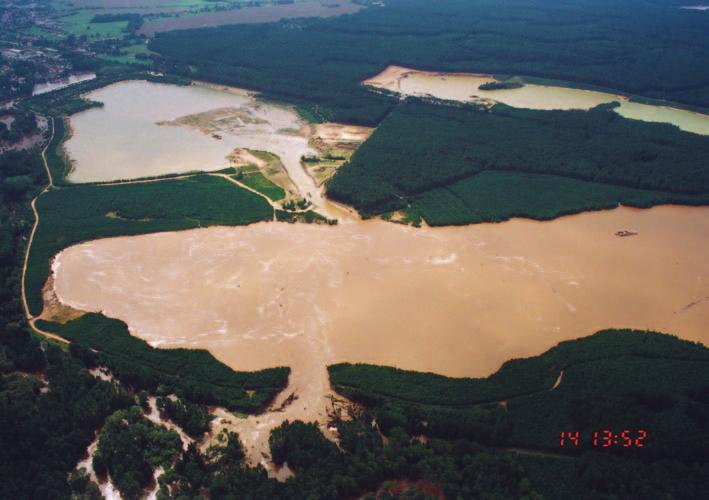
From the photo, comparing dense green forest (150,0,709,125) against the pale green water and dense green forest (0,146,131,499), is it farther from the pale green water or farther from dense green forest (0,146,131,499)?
dense green forest (0,146,131,499)

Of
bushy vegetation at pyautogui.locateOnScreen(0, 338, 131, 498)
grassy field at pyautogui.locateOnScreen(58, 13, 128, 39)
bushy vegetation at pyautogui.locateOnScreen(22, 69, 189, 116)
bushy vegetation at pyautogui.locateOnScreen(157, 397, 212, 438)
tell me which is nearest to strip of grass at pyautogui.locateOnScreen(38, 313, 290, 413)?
bushy vegetation at pyautogui.locateOnScreen(157, 397, 212, 438)

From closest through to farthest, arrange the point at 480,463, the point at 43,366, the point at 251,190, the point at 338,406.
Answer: the point at 480,463, the point at 338,406, the point at 43,366, the point at 251,190

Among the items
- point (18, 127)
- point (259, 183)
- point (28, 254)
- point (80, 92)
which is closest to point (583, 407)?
point (259, 183)

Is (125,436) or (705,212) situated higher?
(705,212)

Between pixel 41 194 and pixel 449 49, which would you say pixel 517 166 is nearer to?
pixel 449 49

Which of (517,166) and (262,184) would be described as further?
(517,166)

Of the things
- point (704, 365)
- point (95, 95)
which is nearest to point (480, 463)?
point (704, 365)

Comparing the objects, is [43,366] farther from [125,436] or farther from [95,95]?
[95,95]

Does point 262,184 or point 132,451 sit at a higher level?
point 262,184
